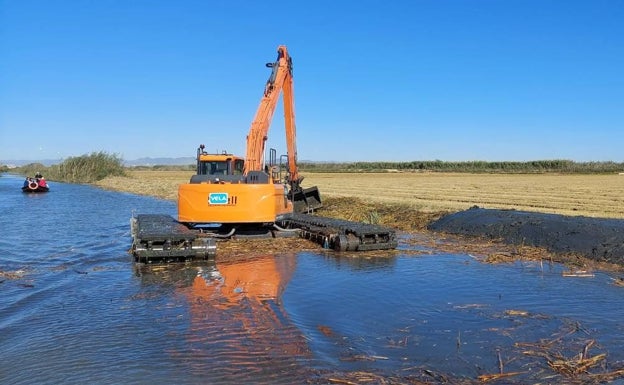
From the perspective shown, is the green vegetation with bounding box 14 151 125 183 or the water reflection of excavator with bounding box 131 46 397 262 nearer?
the water reflection of excavator with bounding box 131 46 397 262

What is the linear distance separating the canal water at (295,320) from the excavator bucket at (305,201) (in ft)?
33.4

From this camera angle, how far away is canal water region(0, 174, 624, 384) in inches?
222

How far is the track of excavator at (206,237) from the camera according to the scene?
1148 cm

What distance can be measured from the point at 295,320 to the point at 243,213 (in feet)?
24.3

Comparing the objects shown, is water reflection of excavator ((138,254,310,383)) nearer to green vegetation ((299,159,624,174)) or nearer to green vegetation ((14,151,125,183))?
green vegetation ((14,151,125,183))

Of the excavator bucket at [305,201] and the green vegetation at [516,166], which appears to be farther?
the green vegetation at [516,166]

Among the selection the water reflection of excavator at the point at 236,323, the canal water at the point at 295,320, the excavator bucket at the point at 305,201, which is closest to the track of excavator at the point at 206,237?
the canal water at the point at 295,320

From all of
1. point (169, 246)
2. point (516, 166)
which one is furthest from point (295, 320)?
point (516, 166)

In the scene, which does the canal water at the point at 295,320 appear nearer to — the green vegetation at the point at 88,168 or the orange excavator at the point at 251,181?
the orange excavator at the point at 251,181

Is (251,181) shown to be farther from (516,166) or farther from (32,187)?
(516,166)

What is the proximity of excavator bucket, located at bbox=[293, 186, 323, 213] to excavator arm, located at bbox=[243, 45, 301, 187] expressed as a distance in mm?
2171

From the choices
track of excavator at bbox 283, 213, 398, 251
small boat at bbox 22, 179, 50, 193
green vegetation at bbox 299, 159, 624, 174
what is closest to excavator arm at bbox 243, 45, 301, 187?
track of excavator at bbox 283, 213, 398, 251

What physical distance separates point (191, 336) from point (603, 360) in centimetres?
459

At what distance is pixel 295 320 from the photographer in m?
7.35
